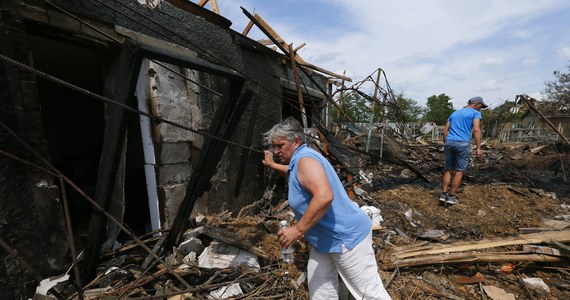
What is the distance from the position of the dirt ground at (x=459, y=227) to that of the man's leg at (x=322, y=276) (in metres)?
0.55

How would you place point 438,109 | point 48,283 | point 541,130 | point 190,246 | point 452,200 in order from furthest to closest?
point 438,109
point 541,130
point 452,200
point 190,246
point 48,283

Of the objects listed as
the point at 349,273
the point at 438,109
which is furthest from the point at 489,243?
the point at 438,109

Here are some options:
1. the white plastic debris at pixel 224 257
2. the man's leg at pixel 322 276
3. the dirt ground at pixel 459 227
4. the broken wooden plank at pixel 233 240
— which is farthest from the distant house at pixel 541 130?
the man's leg at pixel 322 276

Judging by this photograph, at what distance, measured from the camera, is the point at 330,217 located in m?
2.16

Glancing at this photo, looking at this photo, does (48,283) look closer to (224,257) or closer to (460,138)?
(224,257)

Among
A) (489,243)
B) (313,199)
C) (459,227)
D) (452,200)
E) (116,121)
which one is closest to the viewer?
(313,199)

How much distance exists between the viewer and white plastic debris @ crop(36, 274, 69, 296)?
2576mm

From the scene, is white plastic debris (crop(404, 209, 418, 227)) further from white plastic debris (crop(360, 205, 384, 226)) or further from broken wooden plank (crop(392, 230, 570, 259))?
broken wooden plank (crop(392, 230, 570, 259))

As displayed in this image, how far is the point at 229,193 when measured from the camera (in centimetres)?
476

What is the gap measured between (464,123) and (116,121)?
17.6 ft

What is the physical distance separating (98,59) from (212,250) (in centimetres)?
312

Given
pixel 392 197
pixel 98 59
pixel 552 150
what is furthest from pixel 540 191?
pixel 552 150

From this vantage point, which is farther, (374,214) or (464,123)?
(464,123)

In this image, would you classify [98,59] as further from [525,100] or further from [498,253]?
[525,100]
